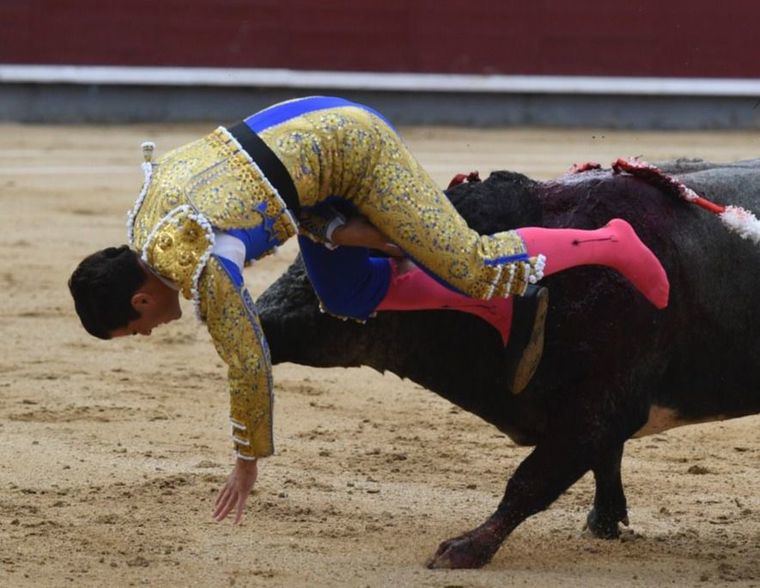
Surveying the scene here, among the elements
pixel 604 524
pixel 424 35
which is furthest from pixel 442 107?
A: pixel 604 524

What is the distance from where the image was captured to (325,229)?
2.58 meters

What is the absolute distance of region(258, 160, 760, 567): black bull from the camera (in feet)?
8.91

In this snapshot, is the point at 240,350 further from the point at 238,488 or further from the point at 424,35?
the point at 424,35

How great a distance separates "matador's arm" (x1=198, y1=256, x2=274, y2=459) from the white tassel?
89 cm

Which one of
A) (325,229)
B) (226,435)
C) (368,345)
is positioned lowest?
(226,435)

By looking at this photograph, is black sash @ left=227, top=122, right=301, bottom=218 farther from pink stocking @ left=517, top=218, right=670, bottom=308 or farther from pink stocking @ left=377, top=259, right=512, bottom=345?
pink stocking @ left=517, top=218, right=670, bottom=308

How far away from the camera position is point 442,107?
11.1m

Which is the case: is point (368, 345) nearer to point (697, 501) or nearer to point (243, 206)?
point (243, 206)

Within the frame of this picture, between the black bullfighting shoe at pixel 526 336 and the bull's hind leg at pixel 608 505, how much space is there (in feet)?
1.06

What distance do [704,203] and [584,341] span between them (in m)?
0.33

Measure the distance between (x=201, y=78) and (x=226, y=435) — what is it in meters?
7.37

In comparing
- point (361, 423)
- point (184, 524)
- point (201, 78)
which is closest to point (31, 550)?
point (184, 524)

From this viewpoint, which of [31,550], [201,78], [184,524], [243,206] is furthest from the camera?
[201,78]

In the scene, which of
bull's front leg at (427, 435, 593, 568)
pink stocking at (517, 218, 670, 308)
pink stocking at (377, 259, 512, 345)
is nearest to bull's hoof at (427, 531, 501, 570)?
bull's front leg at (427, 435, 593, 568)
